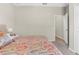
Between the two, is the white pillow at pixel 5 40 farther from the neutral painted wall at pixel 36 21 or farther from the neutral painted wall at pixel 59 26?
the neutral painted wall at pixel 59 26

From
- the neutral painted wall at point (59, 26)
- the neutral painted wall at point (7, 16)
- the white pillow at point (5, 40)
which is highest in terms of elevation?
the neutral painted wall at point (7, 16)

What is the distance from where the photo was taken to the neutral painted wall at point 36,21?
1.47 m

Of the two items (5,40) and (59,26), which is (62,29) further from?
(5,40)

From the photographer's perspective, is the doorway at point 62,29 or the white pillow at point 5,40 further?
the doorway at point 62,29

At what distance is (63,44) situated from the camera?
4.99 ft

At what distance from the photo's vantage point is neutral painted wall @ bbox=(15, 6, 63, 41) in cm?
147

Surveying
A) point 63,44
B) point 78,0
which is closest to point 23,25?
point 63,44

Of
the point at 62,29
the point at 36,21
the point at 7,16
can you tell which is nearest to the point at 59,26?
the point at 62,29

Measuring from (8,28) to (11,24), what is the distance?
0.21 feet

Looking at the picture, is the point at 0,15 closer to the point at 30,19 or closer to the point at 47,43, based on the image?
the point at 30,19

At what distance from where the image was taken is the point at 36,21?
1535 millimetres

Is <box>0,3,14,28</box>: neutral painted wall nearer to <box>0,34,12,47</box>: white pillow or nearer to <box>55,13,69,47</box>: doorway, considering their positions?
<box>0,34,12,47</box>: white pillow

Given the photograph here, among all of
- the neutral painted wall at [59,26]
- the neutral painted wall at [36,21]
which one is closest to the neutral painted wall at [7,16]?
the neutral painted wall at [36,21]

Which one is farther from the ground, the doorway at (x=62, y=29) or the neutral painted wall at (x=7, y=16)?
the neutral painted wall at (x=7, y=16)
